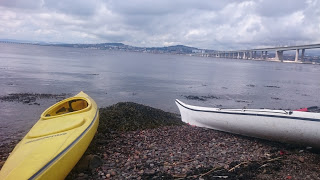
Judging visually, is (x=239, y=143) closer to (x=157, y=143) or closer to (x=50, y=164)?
(x=157, y=143)

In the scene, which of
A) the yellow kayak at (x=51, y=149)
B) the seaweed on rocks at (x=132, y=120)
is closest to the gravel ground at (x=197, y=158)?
the yellow kayak at (x=51, y=149)

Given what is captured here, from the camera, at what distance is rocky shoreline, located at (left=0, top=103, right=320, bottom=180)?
19.7 ft

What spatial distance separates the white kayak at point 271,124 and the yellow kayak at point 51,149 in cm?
478

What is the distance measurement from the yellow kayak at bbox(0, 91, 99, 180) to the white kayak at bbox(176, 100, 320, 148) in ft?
15.7

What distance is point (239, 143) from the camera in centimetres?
852

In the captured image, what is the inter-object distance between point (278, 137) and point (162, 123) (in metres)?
5.23

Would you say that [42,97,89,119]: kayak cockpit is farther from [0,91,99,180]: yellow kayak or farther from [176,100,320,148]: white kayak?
[176,100,320,148]: white kayak

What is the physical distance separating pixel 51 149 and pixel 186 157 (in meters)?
3.33

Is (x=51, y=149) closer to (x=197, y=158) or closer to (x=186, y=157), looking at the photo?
(x=186, y=157)

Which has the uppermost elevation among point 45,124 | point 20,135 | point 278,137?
point 45,124

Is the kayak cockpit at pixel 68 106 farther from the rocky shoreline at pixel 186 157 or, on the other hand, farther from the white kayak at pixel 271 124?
the white kayak at pixel 271 124

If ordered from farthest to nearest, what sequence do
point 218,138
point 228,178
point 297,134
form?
point 218,138, point 297,134, point 228,178

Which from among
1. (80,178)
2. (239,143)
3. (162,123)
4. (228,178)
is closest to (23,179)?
(80,178)

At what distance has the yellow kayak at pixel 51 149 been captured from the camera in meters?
4.80
